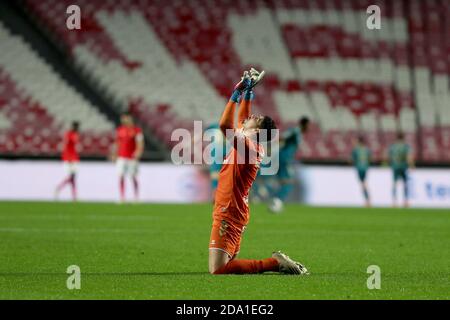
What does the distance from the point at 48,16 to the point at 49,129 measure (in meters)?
4.74

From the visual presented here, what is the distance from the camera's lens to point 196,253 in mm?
13102

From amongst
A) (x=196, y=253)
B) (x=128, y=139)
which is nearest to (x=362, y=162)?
(x=128, y=139)

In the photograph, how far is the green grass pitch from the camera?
30.0 feet

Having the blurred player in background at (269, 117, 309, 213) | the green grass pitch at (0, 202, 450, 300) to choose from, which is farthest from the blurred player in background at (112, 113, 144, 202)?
the blurred player in background at (269, 117, 309, 213)

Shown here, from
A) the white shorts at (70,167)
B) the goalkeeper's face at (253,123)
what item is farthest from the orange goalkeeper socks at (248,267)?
the white shorts at (70,167)

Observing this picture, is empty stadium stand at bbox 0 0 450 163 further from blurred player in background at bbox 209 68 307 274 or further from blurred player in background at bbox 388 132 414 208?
blurred player in background at bbox 209 68 307 274

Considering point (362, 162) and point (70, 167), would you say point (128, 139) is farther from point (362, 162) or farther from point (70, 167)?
point (362, 162)

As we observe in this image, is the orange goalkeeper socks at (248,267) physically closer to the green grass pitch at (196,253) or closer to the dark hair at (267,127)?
the green grass pitch at (196,253)

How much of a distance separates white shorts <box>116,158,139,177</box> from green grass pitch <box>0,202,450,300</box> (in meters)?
3.29

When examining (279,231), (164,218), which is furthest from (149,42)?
(279,231)

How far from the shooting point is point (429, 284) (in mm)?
9852

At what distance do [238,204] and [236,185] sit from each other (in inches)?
8.1

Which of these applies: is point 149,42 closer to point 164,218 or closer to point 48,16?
point 48,16
